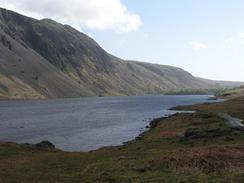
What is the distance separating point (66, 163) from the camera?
48156 mm

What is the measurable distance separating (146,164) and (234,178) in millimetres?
11244

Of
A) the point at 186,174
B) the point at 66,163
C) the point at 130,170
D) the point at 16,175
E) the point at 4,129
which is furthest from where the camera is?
the point at 4,129

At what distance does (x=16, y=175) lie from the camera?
40.0 m

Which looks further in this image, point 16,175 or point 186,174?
point 16,175

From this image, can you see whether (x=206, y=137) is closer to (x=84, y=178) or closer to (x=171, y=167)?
(x=171, y=167)

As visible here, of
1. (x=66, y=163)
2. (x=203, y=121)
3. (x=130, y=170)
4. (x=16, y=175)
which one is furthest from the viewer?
(x=203, y=121)

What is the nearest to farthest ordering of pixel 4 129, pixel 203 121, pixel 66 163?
1. pixel 66 163
2. pixel 203 121
3. pixel 4 129

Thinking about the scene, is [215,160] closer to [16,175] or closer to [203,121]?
[16,175]

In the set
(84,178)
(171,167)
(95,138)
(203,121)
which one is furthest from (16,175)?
(203,121)

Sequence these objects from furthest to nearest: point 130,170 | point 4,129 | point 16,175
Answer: point 4,129 → point 16,175 → point 130,170

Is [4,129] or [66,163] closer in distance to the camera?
[66,163]

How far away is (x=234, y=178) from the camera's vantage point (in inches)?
1211

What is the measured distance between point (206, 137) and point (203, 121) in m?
35.3

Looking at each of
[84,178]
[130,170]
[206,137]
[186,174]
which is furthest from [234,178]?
[206,137]
